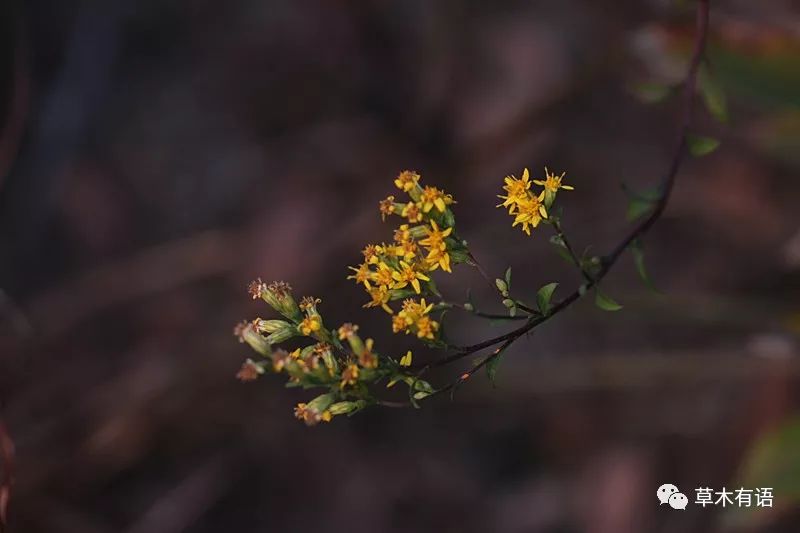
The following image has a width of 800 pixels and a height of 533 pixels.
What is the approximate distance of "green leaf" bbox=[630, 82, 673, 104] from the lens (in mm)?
1724

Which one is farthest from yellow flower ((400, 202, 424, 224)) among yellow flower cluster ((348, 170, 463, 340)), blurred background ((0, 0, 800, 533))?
blurred background ((0, 0, 800, 533))

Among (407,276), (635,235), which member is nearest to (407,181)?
(407,276)

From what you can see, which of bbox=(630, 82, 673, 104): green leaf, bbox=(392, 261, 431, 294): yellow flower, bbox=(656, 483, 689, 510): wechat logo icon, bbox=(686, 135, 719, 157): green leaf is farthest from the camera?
bbox=(656, 483, 689, 510): wechat logo icon

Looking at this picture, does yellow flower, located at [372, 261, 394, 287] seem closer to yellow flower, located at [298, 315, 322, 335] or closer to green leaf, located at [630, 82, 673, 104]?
yellow flower, located at [298, 315, 322, 335]

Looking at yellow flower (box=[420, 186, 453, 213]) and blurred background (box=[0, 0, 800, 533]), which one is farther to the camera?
blurred background (box=[0, 0, 800, 533])

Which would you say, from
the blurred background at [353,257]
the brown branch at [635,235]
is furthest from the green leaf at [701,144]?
the blurred background at [353,257]

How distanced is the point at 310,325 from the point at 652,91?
885 mm

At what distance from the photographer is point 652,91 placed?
1755 millimetres

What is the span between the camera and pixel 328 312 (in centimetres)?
331

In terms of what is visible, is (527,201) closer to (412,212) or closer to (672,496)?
(412,212)

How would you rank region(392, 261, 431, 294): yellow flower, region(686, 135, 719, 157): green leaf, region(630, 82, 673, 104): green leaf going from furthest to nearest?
region(630, 82, 673, 104): green leaf, region(686, 135, 719, 157): green leaf, region(392, 261, 431, 294): yellow flower

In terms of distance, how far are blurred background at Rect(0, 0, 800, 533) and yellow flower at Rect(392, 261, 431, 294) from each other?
4.88 feet

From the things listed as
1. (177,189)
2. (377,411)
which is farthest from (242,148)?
(377,411)

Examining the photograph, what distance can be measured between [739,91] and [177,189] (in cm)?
250
